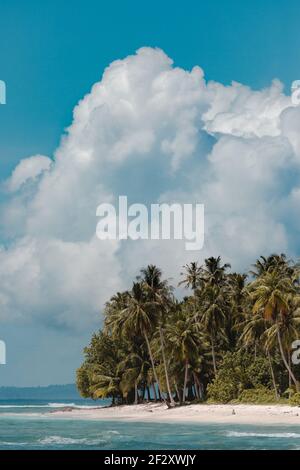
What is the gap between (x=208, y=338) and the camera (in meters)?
71.8

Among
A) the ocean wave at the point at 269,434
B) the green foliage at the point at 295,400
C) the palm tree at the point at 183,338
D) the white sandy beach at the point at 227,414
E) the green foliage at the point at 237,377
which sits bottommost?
the white sandy beach at the point at 227,414

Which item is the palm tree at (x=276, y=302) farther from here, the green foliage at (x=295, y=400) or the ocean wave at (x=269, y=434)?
the ocean wave at (x=269, y=434)

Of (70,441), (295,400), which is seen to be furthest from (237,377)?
(70,441)

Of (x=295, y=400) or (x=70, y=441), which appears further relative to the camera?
(x=295, y=400)

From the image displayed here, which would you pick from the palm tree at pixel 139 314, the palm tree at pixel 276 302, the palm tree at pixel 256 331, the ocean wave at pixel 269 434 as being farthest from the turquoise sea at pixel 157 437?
the palm tree at pixel 139 314

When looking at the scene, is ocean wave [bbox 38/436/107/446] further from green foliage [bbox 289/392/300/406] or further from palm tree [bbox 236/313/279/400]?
palm tree [bbox 236/313/279/400]

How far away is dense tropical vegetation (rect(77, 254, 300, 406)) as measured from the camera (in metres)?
57.8

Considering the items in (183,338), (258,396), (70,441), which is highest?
(183,338)

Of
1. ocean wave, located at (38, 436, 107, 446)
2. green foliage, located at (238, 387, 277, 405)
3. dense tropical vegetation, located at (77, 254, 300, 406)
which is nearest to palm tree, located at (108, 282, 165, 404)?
dense tropical vegetation, located at (77, 254, 300, 406)

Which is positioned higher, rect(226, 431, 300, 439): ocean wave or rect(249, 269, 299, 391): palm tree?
rect(249, 269, 299, 391): palm tree

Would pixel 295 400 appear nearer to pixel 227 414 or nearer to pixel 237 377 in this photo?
pixel 227 414

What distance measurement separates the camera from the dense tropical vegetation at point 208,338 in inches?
2274

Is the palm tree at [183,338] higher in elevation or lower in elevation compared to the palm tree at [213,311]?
lower
